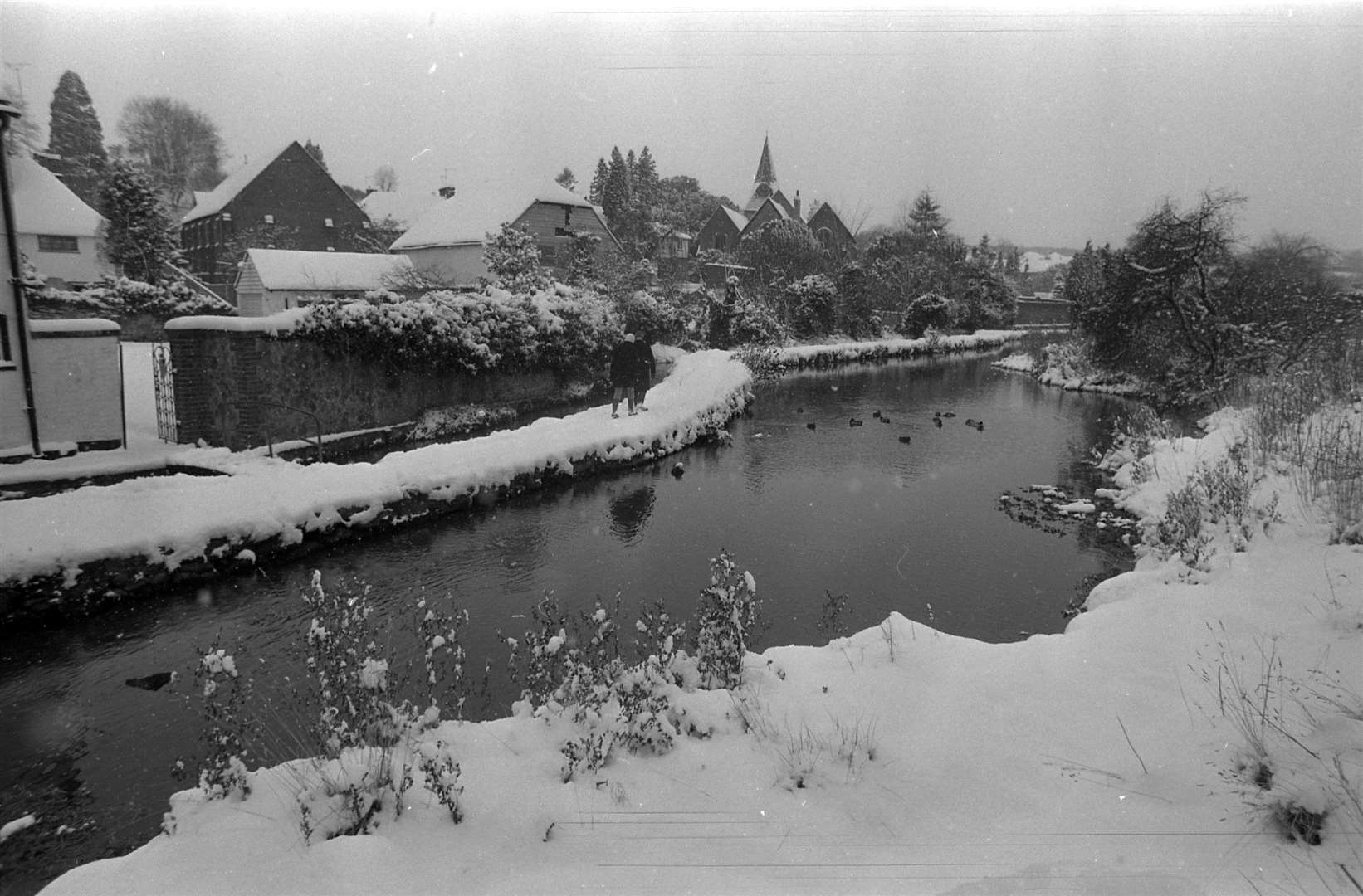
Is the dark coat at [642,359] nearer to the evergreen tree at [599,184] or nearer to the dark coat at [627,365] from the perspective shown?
the dark coat at [627,365]

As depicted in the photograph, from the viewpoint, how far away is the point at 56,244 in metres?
25.7

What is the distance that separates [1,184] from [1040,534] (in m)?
14.2

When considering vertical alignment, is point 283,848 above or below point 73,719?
above

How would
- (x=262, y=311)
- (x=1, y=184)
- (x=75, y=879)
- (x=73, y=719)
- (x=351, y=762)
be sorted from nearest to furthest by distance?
(x=75, y=879) < (x=351, y=762) < (x=73, y=719) < (x=1, y=184) < (x=262, y=311)

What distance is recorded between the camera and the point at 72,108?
2492cm

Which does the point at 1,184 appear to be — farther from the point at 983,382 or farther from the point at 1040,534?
the point at 983,382

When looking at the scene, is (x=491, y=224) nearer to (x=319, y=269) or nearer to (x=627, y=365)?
(x=319, y=269)

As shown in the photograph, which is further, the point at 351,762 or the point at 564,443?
the point at 564,443

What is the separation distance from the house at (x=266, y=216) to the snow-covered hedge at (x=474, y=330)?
2591cm

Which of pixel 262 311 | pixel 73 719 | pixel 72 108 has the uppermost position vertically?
pixel 72 108

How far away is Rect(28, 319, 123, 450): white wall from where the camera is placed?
9484mm

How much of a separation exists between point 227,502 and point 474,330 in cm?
913

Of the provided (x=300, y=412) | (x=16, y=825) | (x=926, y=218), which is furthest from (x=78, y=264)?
(x=926, y=218)

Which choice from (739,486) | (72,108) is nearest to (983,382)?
(739,486)
